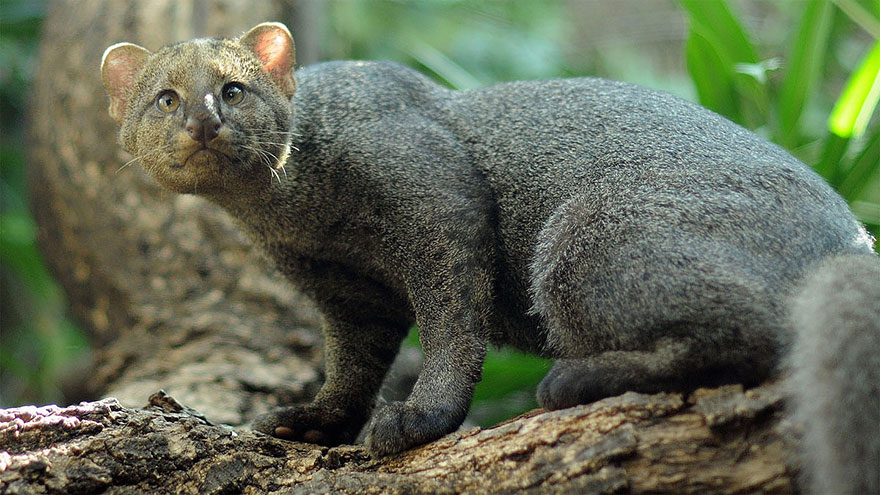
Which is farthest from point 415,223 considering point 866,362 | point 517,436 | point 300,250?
point 866,362

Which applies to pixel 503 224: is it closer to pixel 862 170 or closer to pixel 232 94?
pixel 232 94

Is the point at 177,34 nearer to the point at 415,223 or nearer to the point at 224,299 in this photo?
the point at 224,299

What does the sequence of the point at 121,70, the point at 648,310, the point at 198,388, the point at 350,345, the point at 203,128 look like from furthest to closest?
the point at 198,388 → the point at 350,345 → the point at 121,70 → the point at 203,128 → the point at 648,310

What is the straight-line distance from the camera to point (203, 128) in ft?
11.8

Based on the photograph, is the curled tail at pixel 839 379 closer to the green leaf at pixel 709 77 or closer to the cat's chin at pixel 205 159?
the cat's chin at pixel 205 159

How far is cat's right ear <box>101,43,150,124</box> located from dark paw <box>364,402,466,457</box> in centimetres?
209

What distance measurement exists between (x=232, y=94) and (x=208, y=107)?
0.24m

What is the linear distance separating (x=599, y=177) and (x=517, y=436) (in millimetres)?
1253

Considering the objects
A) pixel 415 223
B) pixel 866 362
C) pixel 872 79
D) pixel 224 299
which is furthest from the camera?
pixel 224 299

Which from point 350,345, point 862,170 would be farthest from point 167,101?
point 862,170

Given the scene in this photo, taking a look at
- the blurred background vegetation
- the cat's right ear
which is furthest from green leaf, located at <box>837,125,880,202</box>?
the cat's right ear

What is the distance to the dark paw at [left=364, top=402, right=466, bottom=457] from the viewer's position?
3260 millimetres

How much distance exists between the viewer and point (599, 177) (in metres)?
3.61

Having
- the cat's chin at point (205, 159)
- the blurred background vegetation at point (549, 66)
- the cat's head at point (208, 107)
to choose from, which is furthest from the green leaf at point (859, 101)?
the cat's chin at point (205, 159)
